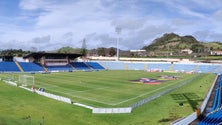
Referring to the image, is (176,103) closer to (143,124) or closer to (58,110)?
(143,124)

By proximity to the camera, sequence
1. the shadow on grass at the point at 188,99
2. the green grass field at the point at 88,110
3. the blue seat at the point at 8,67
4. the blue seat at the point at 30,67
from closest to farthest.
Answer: the green grass field at the point at 88,110 < the shadow on grass at the point at 188,99 < the blue seat at the point at 8,67 < the blue seat at the point at 30,67

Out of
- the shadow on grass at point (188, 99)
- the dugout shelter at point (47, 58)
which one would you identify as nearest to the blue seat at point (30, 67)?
the dugout shelter at point (47, 58)

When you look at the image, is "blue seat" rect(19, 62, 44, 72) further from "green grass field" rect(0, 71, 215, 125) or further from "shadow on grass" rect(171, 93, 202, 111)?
"shadow on grass" rect(171, 93, 202, 111)

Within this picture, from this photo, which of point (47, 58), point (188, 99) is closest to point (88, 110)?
point (188, 99)

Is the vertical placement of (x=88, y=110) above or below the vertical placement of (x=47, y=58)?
below

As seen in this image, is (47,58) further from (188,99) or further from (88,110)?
(88,110)

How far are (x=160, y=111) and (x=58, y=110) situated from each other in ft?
41.6

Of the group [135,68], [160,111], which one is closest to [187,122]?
[160,111]

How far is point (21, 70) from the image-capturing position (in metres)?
88.9

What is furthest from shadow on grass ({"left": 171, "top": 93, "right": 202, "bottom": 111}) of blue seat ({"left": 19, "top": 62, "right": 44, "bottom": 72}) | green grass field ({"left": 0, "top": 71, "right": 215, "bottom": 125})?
blue seat ({"left": 19, "top": 62, "right": 44, "bottom": 72})

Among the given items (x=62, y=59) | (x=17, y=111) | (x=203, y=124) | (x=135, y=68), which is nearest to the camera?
(x=203, y=124)

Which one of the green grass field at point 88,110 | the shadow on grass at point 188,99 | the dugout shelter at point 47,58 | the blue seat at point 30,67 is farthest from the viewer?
the dugout shelter at point 47,58

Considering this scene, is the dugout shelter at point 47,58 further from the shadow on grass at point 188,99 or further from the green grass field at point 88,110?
the shadow on grass at point 188,99

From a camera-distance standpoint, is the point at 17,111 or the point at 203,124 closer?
the point at 203,124
